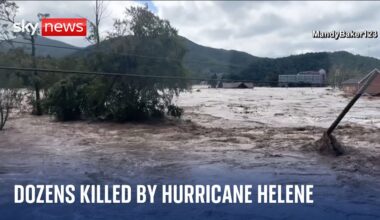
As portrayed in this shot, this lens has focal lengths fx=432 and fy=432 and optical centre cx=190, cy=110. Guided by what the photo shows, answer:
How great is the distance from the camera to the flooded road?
23.3 ft

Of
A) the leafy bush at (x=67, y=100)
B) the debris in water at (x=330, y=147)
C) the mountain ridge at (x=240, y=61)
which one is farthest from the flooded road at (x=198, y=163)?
the leafy bush at (x=67, y=100)

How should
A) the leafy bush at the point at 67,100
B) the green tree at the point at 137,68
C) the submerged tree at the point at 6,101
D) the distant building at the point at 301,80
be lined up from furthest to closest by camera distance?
1. the leafy bush at the point at 67,100
2. the green tree at the point at 137,68
3. the submerged tree at the point at 6,101
4. the distant building at the point at 301,80

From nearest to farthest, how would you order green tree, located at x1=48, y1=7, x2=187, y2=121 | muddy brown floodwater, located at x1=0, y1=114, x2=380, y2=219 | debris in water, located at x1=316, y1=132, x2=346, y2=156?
1. muddy brown floodwater, located at x1=0, y1=114, x2=380, y2=219
2. debris in water, located at x1=316, y1=132, x2=346, y2=156
3. green tree, located at x1=48, y1=7, x2=187, y2=121

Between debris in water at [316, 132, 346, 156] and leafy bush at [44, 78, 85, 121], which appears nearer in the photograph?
debris in water at [316, 132, 346, 156]

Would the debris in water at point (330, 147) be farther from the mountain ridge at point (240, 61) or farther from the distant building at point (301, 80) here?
the mountain ridge at point (240, 61)

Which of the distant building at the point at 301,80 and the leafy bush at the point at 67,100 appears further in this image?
the leafy bush at the point at 67,100

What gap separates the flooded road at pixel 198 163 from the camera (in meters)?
7.09

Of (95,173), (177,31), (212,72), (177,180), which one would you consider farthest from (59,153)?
(212,72)

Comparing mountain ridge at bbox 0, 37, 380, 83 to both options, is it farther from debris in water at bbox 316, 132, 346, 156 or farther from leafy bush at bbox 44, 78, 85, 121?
debris in water at bbox 316, 132, 346, 156

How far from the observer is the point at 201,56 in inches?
1134

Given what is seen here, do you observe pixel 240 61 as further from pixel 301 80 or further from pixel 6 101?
pixel 6 101

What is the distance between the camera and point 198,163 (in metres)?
10.7

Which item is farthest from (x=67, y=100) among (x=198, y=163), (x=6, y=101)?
(x=198, y=163)

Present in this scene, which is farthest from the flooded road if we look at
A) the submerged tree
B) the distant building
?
the distant building
